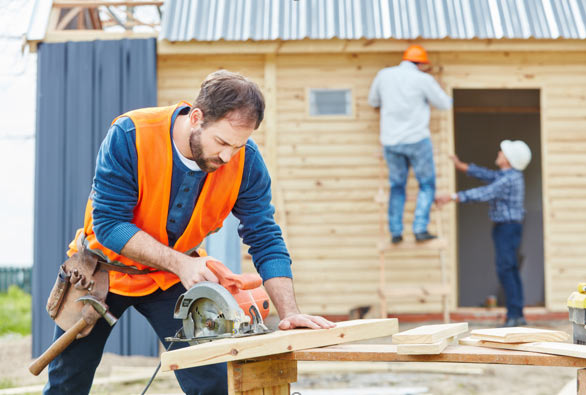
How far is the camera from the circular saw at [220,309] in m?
2.67

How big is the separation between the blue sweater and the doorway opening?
8.33m

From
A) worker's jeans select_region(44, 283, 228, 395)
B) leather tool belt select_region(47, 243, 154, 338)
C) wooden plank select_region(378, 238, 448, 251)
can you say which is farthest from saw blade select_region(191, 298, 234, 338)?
wooden plank select_region(378, 238, 448, 251)

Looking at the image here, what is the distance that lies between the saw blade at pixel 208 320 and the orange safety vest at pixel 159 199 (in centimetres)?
40

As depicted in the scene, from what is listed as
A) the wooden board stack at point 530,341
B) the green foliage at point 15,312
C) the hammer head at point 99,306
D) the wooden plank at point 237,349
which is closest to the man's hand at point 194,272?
the wooden plank at point 237,349

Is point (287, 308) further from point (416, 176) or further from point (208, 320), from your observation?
point (416, 176)

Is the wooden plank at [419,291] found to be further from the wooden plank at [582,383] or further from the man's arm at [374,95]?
the wooden plank at [582,383]

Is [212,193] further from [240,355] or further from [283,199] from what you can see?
[283,199]

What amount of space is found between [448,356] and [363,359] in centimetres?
31

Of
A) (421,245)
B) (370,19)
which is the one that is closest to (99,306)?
(421,245)

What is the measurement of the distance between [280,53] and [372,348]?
240 inches

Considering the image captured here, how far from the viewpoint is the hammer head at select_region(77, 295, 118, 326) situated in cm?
307

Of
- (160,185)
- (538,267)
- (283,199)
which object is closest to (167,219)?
(160,185)

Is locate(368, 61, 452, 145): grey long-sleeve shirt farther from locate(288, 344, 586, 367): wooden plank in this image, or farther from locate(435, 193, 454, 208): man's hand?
locate(288, 344, 586, 367): wooden plank

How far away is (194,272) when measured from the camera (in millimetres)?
2764
